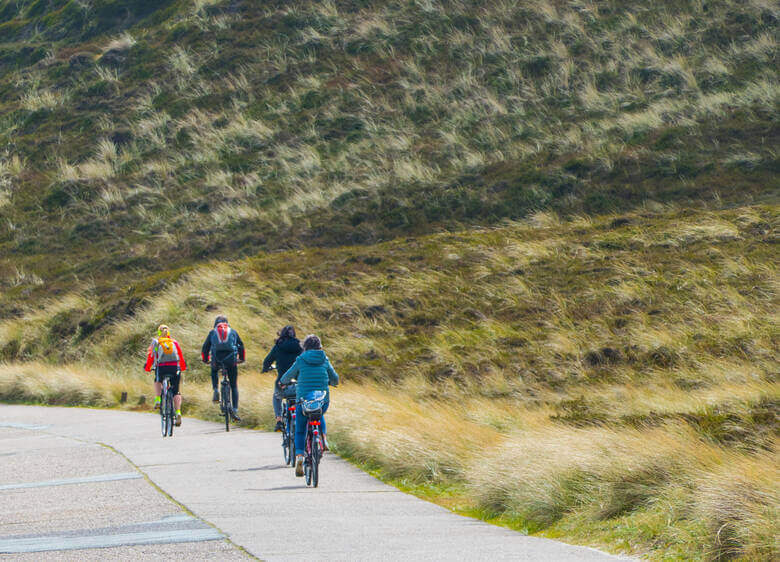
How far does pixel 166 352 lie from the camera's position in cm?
1672

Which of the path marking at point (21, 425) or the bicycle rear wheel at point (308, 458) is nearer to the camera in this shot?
the bicycle rear wheel at point (308, 458)

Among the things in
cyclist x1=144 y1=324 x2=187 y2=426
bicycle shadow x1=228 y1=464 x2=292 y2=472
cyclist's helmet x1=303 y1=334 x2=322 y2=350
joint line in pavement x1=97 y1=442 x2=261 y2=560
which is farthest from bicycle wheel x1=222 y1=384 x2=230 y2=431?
cyclist's helmet x1=303 y1=334 x2=322 y2=350

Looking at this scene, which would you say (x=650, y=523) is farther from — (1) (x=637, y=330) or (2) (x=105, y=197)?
(2) (x=105, y=197)

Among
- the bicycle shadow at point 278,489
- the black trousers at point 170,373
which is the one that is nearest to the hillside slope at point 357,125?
the black trousers at point 170,373

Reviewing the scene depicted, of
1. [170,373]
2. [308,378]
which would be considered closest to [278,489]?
[308,378]

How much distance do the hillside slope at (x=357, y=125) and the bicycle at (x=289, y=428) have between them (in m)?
19.6

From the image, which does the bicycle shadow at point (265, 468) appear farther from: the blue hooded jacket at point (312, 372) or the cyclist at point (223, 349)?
the cyclist at point (223, 349)

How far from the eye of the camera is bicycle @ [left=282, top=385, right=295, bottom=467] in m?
12.6

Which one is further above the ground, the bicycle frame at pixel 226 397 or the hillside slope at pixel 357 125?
the hillside slope at pixel 357 125

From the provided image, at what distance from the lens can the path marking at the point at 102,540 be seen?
25.5 ft

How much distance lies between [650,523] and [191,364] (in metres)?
18.8

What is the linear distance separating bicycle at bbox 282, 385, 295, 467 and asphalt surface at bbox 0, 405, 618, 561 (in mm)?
316

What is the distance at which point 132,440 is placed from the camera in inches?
622

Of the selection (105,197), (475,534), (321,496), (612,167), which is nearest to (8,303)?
(105,197)
